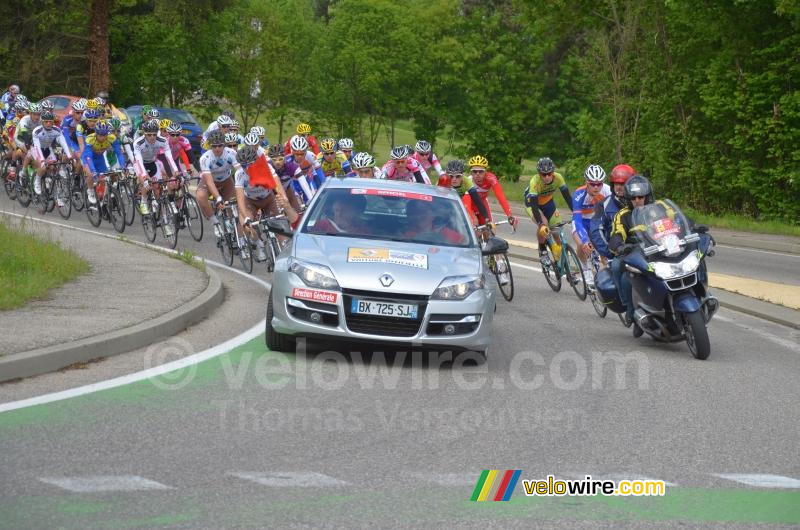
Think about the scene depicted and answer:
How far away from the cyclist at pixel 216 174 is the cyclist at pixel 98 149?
377cm

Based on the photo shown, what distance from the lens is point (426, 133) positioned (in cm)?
7856

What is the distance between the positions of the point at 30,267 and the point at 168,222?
21.9 ft

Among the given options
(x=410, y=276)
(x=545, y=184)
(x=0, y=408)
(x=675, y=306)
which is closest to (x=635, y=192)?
(x=675, y=306)

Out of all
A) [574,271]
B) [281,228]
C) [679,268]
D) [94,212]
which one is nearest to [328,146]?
[574,271]

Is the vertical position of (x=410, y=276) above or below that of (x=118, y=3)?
below

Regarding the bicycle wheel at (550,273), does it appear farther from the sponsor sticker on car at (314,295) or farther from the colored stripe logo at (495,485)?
the colored stripe logo at (495,485)

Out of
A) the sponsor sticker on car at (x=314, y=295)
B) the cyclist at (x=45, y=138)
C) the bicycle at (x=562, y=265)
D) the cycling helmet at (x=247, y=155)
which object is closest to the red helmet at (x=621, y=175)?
the bicycle at (x=562, y=265)

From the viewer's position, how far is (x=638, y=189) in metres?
13.5

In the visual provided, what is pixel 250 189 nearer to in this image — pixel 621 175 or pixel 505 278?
pixel 505 278

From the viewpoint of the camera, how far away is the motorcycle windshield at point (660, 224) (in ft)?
42.3

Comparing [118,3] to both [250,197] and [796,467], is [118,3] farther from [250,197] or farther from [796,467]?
[796,467]

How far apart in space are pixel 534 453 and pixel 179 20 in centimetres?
4211

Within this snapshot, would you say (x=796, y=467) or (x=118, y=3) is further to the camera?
(x=118, y=3)

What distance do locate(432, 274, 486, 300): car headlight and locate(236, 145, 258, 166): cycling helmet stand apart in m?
7.58
